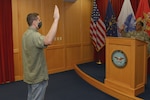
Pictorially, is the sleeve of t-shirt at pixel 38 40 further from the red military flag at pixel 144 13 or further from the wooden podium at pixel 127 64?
the red military flag at pixel 144 13

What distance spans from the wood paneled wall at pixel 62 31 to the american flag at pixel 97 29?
342 mm

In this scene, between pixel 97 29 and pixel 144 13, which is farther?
pixel 97 29

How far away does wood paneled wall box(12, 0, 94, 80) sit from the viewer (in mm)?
5055

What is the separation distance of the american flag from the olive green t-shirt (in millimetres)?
4020

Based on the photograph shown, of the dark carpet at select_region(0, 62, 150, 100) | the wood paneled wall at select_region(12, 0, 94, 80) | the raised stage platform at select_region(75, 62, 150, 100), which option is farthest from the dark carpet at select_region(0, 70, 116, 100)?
the wood paneled wall at select_region(12, 0, 94, 80)

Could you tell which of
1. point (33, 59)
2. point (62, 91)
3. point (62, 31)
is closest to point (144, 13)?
point (62, 31)

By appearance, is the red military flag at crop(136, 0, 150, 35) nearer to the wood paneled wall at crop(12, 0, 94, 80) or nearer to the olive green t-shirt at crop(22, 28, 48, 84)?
the wood paneled wall at crop(12, 0, 94, 80)

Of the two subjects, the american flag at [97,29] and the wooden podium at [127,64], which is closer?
the wooden podium at [127,64]

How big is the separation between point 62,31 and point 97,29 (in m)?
1.13

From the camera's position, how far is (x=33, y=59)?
2482mm

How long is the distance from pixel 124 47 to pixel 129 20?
202cm

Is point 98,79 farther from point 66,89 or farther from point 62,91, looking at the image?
point 62,91

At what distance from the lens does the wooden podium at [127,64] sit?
366cm

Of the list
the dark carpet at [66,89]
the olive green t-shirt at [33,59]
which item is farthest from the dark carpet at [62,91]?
the olive green t-shirt at [33,59]
